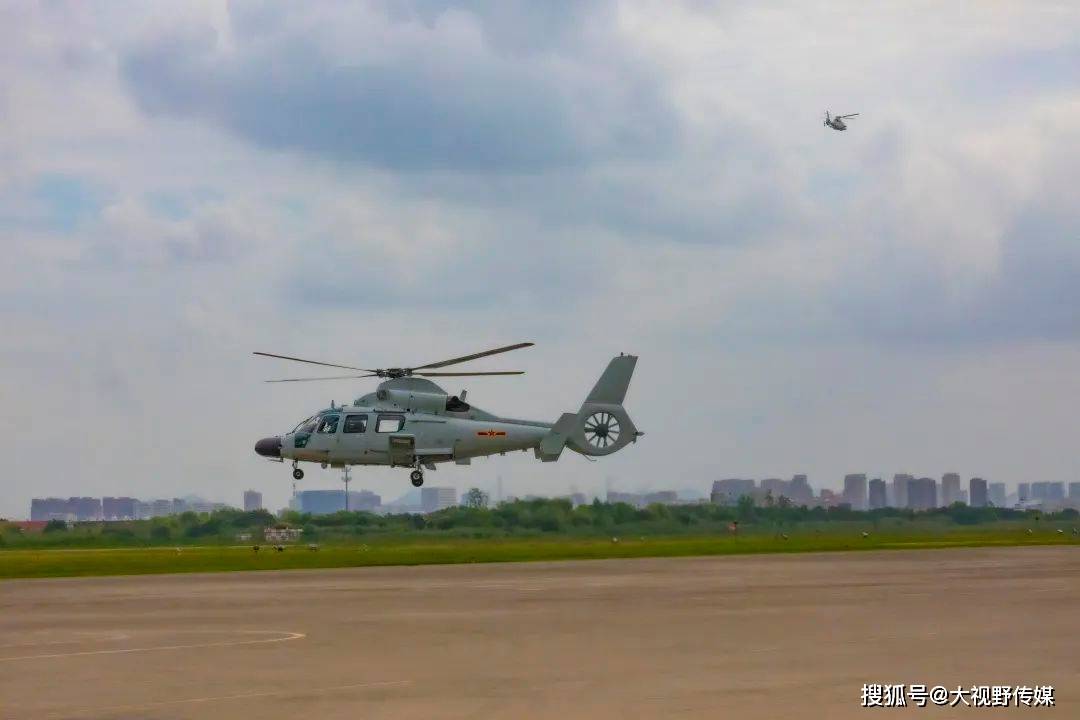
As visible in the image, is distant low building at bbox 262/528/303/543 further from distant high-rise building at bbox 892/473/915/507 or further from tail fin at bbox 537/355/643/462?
distant high-rise building at bbox 892/473/915/507

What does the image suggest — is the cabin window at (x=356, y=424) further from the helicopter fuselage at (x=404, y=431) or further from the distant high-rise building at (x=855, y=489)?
the distant high-rise building at (x=855, y=489)

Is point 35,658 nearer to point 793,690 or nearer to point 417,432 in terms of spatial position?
point 793,690

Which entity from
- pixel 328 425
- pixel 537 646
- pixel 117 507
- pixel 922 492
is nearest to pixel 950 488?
pixel 922 492

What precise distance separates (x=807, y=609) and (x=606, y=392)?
36511mm

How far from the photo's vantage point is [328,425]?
59469 millimetres

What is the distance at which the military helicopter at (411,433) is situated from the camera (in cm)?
5916

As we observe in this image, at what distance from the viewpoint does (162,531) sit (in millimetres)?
90500

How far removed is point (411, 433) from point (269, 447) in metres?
6.21

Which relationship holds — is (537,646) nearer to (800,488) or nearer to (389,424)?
(389,424)

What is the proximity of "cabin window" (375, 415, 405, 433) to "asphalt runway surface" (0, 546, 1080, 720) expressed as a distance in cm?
2277

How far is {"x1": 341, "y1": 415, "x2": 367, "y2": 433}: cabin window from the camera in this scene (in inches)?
2329

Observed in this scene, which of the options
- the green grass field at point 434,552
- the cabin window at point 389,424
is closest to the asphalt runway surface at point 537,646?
the green grass field at point 434,552

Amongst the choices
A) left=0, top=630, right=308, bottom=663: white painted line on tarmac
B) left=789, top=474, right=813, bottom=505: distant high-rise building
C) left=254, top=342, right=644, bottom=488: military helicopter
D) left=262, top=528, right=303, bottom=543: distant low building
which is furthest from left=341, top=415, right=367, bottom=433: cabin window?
left=789, top=474, right=813, bottom=505: distant high-rise building

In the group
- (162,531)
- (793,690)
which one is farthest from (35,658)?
(162,531)
